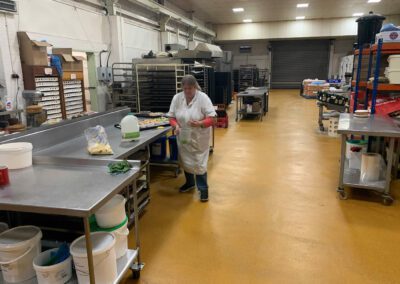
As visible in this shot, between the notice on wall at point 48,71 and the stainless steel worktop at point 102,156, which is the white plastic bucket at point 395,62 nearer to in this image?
the stainless steel worktop at point 102,156

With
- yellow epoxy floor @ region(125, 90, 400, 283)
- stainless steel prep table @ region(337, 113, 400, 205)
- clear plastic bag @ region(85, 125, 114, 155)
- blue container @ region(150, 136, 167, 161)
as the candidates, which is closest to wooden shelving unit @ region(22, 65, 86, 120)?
blue container @ region(150, 136, 167, 161)

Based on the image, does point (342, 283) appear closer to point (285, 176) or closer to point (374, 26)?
point (285, 176)

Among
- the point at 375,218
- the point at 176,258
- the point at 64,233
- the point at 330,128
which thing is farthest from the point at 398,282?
the point at 330,128

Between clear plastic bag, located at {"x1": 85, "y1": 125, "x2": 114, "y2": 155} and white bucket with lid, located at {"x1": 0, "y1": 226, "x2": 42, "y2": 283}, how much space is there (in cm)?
74

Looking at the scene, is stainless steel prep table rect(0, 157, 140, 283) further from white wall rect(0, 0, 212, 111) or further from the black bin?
the black bin

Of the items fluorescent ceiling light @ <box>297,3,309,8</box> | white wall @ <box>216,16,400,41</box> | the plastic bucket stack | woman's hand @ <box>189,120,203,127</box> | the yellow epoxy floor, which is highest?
fluorescent ceiling light @ <box>297,3,309,8</box>

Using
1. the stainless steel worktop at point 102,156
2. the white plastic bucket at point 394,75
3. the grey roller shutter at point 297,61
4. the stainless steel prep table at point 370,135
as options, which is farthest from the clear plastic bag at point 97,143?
the grey roller shutter at point 297,61

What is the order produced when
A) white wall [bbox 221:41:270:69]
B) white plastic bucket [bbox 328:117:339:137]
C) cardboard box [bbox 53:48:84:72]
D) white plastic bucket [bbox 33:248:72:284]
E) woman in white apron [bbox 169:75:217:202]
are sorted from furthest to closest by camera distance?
white wall [bbox 221:41:270:69] < white plastic bucket [bbox 328:117:339:137] < cardboard box [bbox 53:48:84:72] < woman in white apron [bbox 169:75:217:202] < white plastic bucket [bbox 33:248:72:284]

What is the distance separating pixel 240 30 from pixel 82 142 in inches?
560

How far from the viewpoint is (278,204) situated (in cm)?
313

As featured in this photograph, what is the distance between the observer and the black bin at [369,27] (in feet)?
14.4

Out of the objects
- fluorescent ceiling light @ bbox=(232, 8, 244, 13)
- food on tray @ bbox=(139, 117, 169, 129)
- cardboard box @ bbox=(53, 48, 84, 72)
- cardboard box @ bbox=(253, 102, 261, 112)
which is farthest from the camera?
fluorescent ceiling light @ bbox=(232, 8, 244, 13)

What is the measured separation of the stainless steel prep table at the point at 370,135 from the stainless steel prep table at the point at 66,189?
2.16 metres

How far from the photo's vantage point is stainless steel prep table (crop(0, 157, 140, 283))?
140cm
